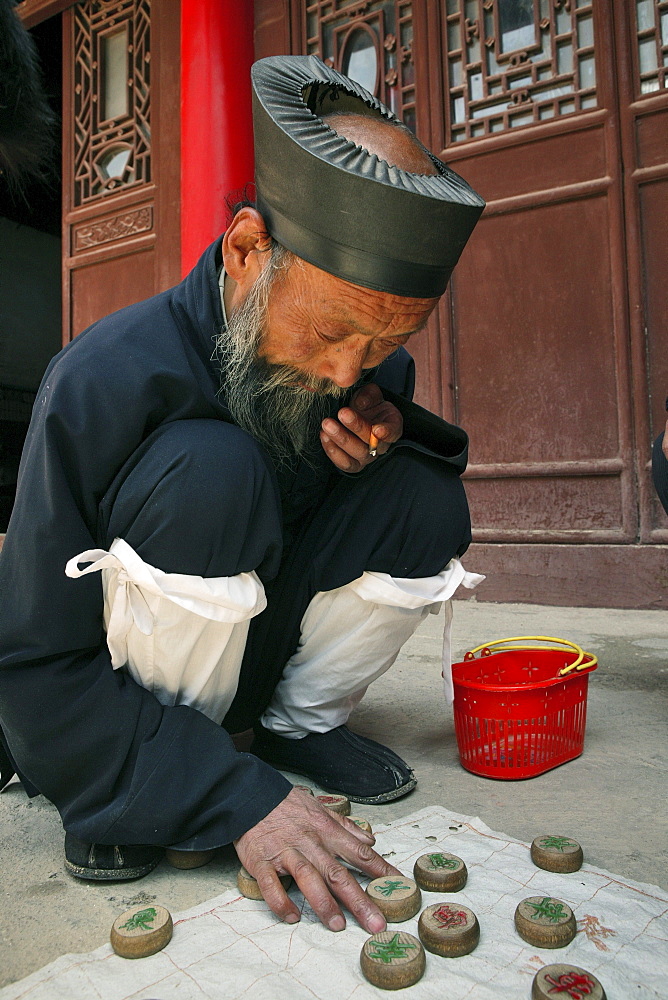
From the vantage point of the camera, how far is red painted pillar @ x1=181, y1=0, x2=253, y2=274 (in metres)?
3.86

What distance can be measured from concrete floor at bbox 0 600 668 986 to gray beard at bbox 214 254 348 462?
70 cm

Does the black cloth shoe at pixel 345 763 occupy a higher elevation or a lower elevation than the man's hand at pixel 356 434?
lower

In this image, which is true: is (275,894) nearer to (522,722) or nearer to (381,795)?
(381,795)

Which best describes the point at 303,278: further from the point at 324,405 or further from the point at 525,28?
the point at 525,28

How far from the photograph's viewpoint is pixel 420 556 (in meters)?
1.42

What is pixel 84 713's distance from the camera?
112 cm

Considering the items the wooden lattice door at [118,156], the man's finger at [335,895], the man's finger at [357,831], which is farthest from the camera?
the wooden lattice door at [118,156]

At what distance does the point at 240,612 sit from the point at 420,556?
401 mm

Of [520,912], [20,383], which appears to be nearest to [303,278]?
[520,912]

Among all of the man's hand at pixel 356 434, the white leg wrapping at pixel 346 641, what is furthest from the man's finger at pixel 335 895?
the man's hand at pixel 356 434

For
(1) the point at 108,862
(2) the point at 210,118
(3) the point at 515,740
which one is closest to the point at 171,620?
(1) the point at 108,862

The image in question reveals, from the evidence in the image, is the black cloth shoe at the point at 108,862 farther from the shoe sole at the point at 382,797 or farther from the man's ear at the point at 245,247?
the man's ear at the point at 245,247

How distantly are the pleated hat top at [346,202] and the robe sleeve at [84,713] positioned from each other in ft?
1.47

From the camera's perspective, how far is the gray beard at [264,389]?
1369mm
